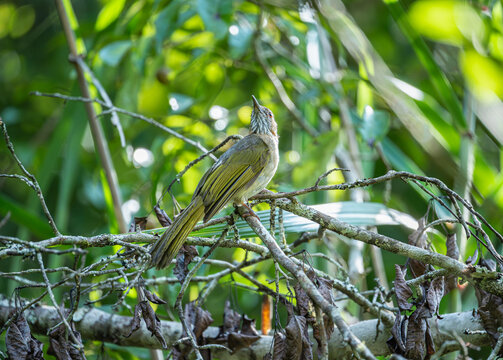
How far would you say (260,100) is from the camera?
217 inches

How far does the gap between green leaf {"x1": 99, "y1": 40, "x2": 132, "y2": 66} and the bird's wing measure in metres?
1.31

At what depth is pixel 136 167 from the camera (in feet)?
16.5

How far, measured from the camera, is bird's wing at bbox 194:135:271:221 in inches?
124

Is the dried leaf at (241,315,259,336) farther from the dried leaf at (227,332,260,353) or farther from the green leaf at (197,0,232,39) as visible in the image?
the green leaf at (197,0,232,39)

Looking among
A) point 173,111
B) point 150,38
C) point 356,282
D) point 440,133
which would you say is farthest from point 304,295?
point 150,38

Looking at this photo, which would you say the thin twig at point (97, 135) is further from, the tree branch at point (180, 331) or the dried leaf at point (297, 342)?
the dried leaf at point (297, 342)

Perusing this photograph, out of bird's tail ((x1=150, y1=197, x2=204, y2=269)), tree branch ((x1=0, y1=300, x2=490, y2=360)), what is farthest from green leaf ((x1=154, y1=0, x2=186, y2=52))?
tree branch ((x1=0, y1=300, x2=490, y2=360))

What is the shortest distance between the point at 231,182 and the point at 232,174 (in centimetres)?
12

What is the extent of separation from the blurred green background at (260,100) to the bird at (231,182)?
1.32 feet

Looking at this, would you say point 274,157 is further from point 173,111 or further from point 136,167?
point 136,167

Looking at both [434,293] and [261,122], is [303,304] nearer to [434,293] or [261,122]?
[434,293]

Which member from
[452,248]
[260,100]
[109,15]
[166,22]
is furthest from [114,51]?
[452,248]

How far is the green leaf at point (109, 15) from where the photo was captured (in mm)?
4691

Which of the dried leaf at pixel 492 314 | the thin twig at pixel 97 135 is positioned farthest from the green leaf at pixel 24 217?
the dried leaf at pixel 492 314
